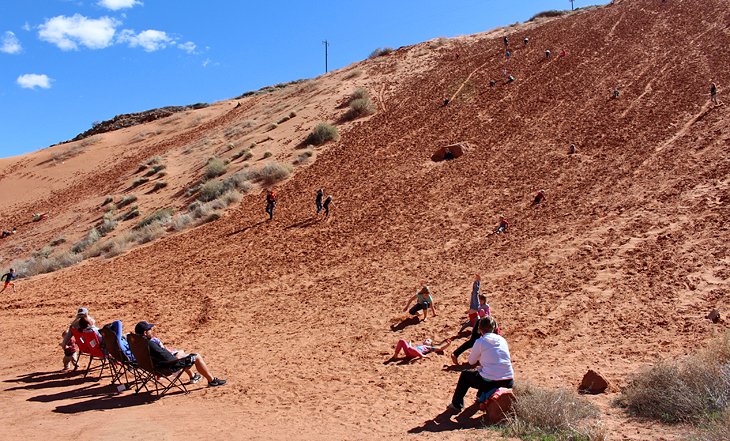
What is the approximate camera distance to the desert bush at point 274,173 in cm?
2703

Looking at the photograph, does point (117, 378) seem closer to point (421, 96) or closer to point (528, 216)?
point (528, 216)

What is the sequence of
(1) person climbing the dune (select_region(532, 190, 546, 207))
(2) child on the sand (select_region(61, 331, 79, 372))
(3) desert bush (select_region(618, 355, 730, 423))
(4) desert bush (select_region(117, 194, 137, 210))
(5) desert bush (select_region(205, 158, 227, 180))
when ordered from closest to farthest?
(3) desert bush (select_region(618, 355, 730, 423)), (2) child on the sand (select_region(61, 331, 79, 372)), (1) person climbing the dune (select_region(532, 190, 546, 207)), (5) desert bush (select_region(205, 158, 227, 180)), (4) desert bush (select_region(117, 194, 137, 210))

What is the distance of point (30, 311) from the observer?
16578mm

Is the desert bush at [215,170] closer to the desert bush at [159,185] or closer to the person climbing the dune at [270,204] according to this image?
the desert bush at [159,185]

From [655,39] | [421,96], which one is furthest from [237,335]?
[655,39]

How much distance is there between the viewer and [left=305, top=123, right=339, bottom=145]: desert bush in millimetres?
30922

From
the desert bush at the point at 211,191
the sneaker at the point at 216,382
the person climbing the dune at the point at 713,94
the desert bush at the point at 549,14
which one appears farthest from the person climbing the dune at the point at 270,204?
the desert bush at the point at 549,14

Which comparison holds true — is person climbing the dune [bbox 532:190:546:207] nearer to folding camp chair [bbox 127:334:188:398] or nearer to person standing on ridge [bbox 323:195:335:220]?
person standing on ridge [bbox 323:195:335:220]

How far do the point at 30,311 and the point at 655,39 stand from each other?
107 feet

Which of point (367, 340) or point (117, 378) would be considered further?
point (367, 340)

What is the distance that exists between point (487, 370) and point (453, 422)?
2.46 feet

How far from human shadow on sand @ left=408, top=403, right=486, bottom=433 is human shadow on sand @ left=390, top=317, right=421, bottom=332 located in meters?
4.73

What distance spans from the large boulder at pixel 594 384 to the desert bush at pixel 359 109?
2723 centimetres

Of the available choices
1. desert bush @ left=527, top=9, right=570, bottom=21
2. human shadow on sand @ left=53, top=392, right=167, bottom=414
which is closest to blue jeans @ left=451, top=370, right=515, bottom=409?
human shadow on sand @ left=53, top=392, right=167, bottom=414
